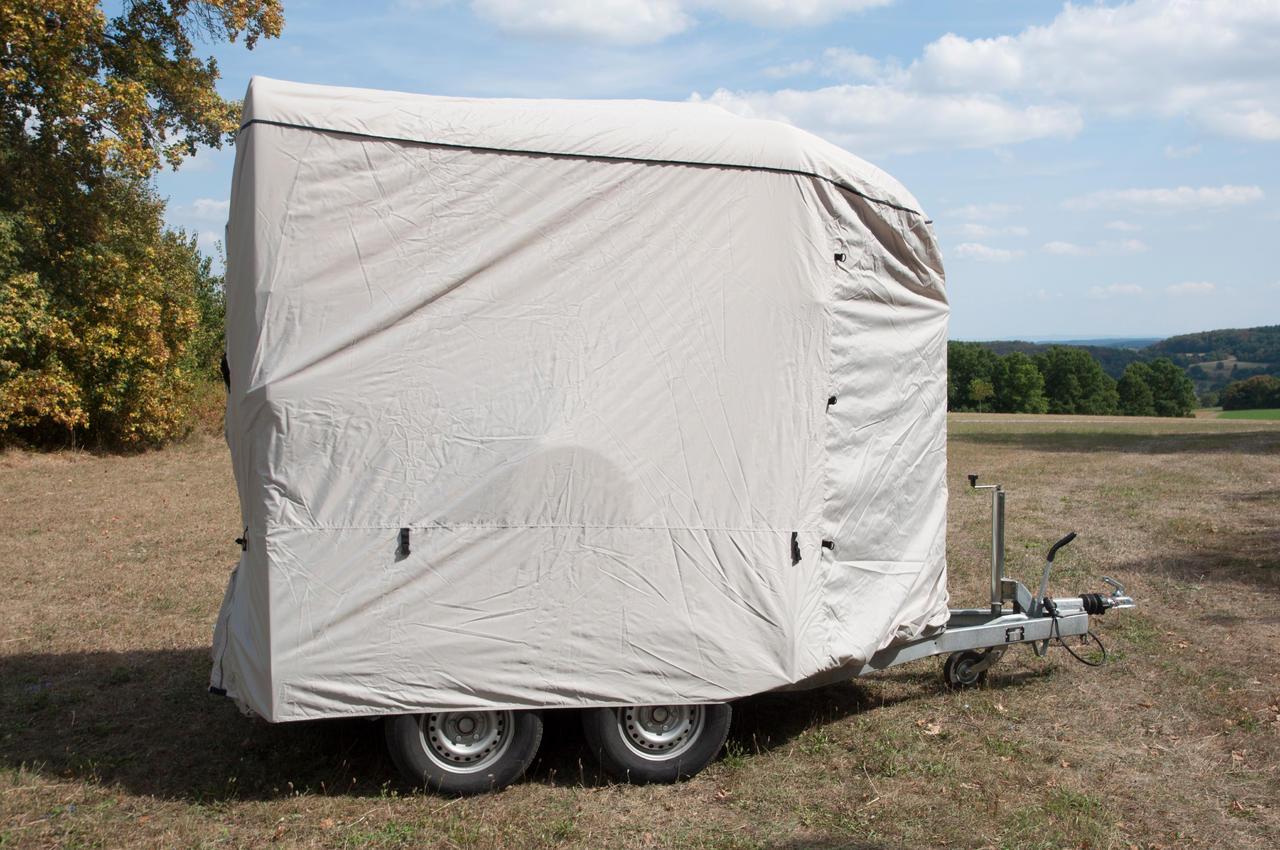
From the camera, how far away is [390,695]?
4551 mm

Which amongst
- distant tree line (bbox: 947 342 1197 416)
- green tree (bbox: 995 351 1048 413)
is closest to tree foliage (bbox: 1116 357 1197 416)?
distant tree line (bbox: 947 342 1197 416)

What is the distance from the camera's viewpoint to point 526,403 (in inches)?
186

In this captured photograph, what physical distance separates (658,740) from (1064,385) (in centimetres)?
9130

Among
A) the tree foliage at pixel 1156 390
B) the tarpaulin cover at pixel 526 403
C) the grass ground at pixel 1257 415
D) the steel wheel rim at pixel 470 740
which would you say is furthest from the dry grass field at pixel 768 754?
the tree foliage at pixel 1156 390

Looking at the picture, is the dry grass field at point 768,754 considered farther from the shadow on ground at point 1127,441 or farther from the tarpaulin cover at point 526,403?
the shadow on ground at point 1127,441

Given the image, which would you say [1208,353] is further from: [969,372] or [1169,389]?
[969,372]

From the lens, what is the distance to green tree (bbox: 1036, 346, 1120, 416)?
85.7m

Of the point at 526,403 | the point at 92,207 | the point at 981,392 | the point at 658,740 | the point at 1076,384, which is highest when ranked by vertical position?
the point at 92,207

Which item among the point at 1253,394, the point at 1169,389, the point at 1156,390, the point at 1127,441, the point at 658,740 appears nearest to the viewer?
the point at 658,740

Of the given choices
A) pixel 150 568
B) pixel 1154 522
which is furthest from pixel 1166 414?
pixel 150 568

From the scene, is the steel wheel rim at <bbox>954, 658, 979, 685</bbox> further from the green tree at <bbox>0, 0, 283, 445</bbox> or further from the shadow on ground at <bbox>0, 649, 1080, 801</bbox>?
the green tree at <bbox>0, 0, 283, 445</bbox>

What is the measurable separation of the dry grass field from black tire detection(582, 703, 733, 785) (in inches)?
3.9

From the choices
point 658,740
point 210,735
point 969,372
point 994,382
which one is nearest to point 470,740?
point 658,740

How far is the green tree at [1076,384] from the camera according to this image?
85.7 metres
